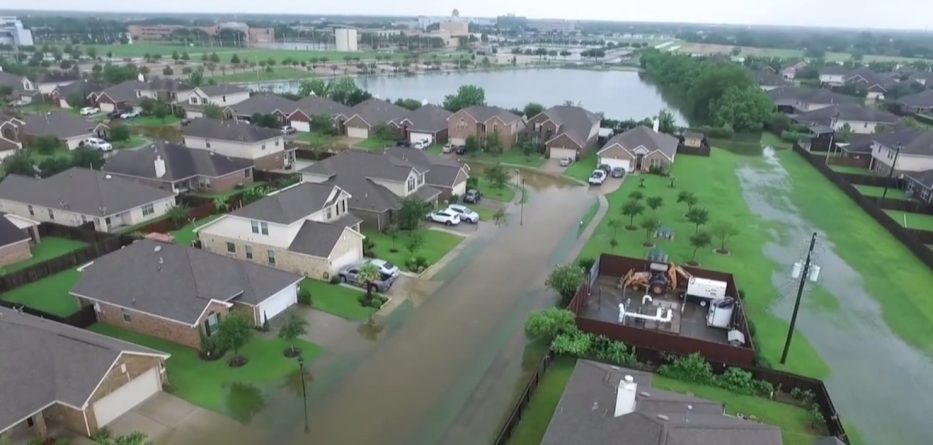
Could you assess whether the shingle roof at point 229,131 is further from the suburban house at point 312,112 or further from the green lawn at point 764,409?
the green lawn at point 764,409

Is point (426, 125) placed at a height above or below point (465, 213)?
Result: above

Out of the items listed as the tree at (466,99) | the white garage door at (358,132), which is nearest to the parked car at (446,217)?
the white garage door at (358,132)

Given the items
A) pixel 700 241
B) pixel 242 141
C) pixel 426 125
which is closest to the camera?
pixel 700 241

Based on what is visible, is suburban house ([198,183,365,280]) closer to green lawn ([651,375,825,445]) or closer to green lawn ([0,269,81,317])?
green lawn ([0,269,81,317])

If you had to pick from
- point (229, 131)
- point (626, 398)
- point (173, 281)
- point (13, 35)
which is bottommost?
point (173, 281)

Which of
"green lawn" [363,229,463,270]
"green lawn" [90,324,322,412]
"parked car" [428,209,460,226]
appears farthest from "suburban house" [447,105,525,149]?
"green lawn" [90,324,322,412]

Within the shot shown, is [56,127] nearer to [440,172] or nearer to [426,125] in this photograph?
[426,125]

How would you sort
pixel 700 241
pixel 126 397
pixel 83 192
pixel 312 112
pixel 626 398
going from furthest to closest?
1. pixel 312 112
2. pixel 83 192
3. pixel 700 241
4. pixel 126 397
5. pixel 626 398

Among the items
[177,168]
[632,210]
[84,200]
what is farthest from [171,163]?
[632,210]
